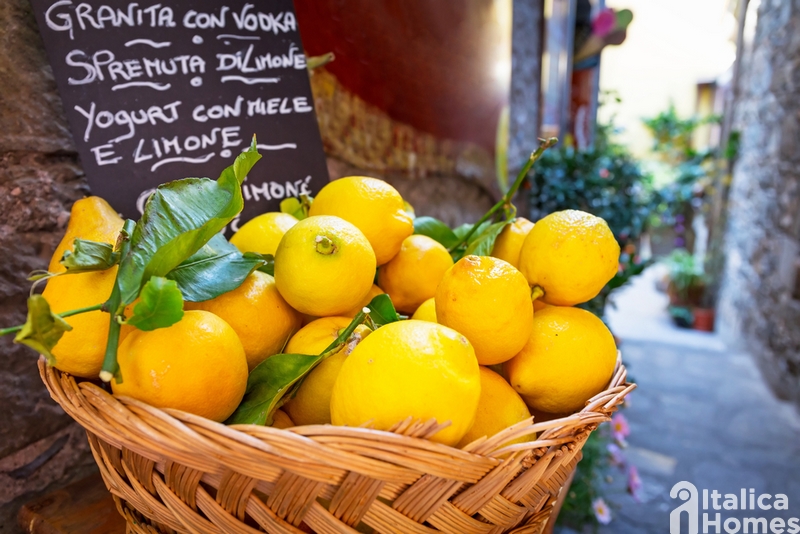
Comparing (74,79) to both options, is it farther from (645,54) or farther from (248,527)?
(645,54)

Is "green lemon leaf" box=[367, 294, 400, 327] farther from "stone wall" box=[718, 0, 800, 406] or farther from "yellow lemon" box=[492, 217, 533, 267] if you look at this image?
Answer: "stone wall" box=[718, 0, 800, 406]

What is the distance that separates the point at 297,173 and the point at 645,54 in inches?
389

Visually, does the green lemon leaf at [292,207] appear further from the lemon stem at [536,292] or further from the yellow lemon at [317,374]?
the lemon stem at [536,292]

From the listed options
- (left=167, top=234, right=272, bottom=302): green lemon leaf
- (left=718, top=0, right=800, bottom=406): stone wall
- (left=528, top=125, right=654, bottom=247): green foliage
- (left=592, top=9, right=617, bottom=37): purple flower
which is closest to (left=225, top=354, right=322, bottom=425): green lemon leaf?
(left=167, top=234, right=272, bottom=302): green lemon leaf

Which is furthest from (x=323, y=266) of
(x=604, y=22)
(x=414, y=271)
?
(x=604, y=22)

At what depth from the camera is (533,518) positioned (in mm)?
688

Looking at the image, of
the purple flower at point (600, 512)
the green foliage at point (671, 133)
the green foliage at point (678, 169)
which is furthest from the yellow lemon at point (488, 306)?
the green foliage at point (671, 133)

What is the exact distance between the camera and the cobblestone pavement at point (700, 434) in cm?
210

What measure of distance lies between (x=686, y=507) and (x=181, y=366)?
6.83 ft

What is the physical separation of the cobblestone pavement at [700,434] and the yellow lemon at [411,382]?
1.62m

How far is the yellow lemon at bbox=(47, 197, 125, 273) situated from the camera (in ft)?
2.35

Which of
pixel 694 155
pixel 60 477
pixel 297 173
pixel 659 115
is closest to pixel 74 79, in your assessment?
pixel 297 173

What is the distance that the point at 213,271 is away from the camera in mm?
719

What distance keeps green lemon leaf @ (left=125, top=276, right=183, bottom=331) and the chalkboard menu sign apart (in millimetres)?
518
